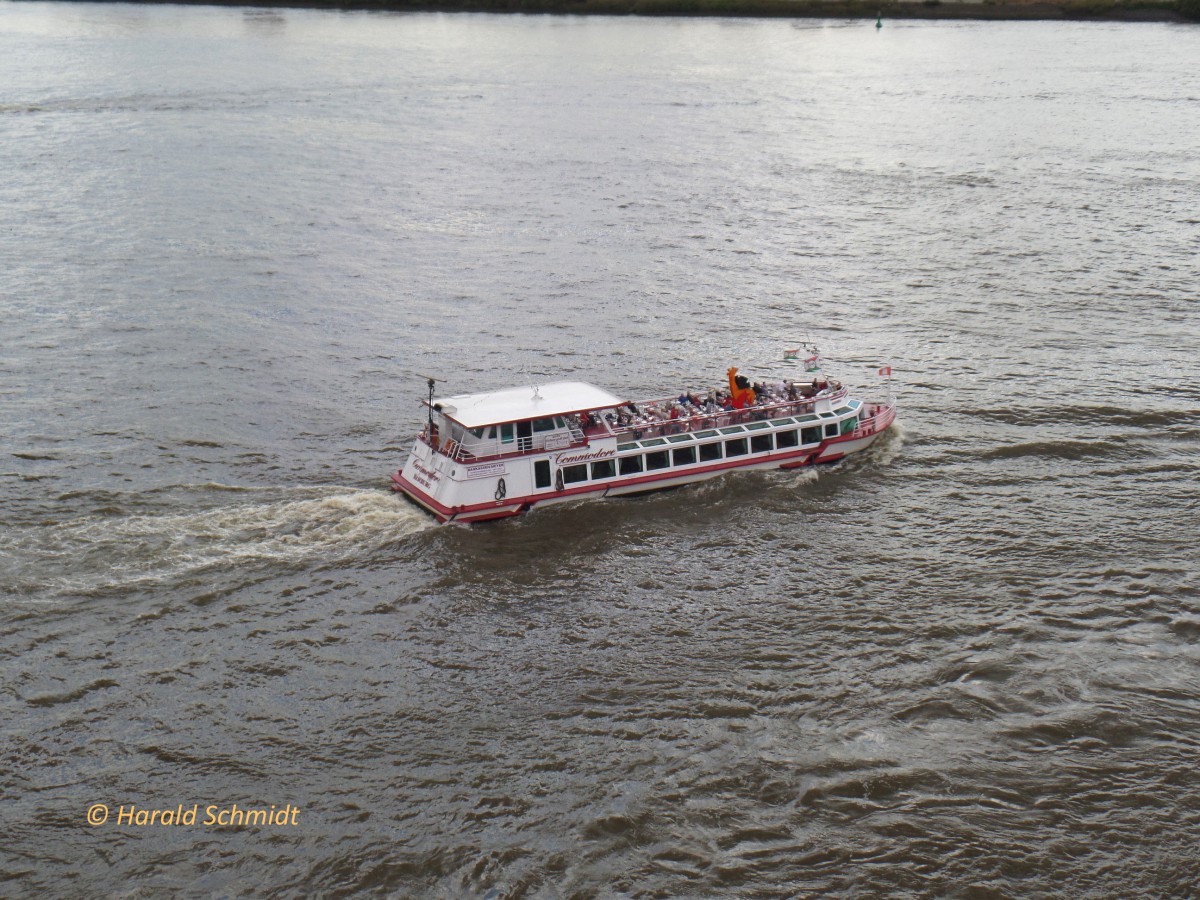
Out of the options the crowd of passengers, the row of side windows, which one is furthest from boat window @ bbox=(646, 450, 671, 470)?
the crowd of passengers

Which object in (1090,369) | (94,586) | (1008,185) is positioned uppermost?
(1008,185)

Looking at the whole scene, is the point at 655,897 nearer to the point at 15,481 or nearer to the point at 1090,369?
the point at 15,481

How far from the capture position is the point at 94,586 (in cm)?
3309

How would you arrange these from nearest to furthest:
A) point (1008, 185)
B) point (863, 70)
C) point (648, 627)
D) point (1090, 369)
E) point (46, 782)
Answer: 1. point (46, 782)
2. point (648, 627)
3. point (1090, 369)
4. point (1008, 185)
5. point (863, 70)

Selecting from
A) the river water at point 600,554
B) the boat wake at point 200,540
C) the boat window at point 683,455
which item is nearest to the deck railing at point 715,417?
the boat window at point 683,455

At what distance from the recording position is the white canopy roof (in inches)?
1485

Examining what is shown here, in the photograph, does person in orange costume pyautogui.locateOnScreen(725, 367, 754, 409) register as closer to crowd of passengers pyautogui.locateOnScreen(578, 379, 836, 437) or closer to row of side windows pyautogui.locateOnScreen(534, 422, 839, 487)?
crowd of passengers pyautogui.locateOnScreen(578, 379, 836, 437)

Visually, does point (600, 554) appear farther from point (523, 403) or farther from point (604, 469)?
point (523, 403)

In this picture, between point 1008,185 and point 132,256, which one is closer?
point 132,256

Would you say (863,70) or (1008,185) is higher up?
(863,70)

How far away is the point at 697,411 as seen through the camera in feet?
137

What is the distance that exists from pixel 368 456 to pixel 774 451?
14.4 m

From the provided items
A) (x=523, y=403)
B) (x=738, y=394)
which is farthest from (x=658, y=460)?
(x=523, y=403)

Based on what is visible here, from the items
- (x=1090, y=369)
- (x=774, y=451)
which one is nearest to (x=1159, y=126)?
(x=1090, y=369)
